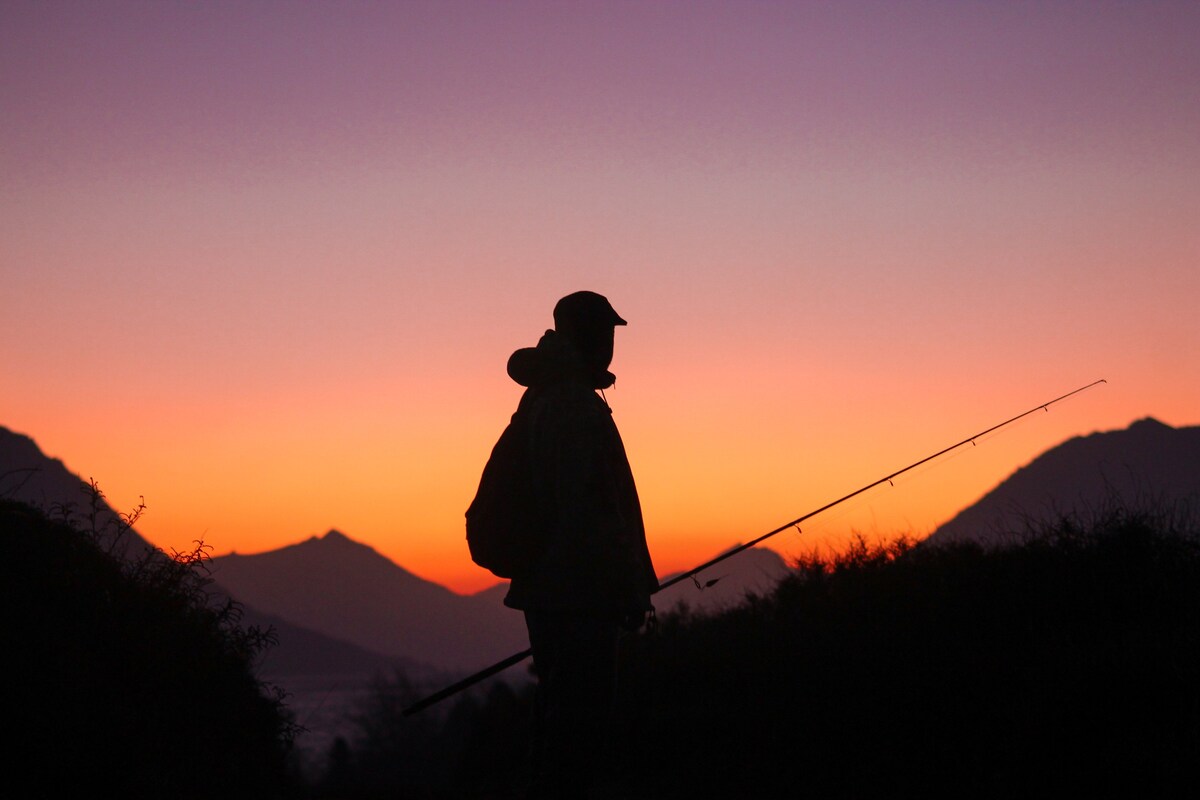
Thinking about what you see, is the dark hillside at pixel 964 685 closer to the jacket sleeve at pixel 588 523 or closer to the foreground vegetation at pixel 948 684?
the foreground vegetation at pixel 948 684

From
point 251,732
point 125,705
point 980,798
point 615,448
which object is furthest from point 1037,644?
point 125,705

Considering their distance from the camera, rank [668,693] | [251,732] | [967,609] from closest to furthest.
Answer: [251,732] < [967,609] < [668,693]

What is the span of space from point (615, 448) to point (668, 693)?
7.98 metres

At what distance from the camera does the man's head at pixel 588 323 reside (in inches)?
182

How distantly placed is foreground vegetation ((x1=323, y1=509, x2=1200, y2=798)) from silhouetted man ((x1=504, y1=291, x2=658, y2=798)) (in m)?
2.73

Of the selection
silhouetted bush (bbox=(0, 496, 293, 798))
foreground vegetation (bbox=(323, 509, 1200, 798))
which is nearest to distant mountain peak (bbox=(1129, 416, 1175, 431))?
foreground vegetation (bbox=(323, 509, 1200, 798))

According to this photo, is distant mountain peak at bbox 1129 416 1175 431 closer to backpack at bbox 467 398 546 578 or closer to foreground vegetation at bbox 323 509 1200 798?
foreground vegetation at bbox 323 509 1200 798

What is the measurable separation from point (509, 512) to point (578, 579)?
0.42 metres

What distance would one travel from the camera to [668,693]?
11672mm

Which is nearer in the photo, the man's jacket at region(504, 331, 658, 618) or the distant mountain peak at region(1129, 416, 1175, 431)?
the man's jacket at region(504, 331, 658, 618)

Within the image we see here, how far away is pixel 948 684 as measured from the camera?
7148 millimetres

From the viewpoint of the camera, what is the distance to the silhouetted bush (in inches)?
194

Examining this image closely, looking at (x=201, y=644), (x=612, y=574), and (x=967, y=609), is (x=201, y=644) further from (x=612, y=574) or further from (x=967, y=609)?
(x=967, y=609)

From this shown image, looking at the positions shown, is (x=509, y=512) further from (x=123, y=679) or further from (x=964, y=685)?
(x=964, y=685)
